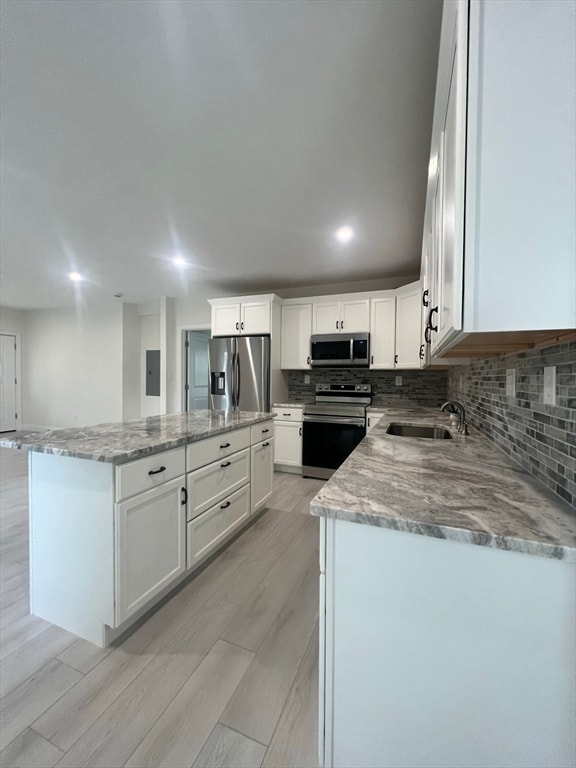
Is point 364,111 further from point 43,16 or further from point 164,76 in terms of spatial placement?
point 43,16

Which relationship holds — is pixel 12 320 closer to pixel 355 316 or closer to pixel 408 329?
pixel 355 316

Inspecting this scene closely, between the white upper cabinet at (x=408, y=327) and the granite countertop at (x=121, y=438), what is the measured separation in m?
2.14

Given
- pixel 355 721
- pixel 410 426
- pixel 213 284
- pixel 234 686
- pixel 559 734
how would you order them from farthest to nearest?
pixel 213 284 < pixel 410 426 < pixel 234 686 < pixel 355 721 < pixel 559 734

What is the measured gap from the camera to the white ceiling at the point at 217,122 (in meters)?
1.14

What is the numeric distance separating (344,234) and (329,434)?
6.95ft

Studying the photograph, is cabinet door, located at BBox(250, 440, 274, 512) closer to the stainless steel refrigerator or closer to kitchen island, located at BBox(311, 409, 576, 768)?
the stainless steel refrigerator

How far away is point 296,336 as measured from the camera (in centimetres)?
411

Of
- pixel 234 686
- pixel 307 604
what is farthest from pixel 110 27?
pixel 307 604

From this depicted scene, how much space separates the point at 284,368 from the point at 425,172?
2667mm

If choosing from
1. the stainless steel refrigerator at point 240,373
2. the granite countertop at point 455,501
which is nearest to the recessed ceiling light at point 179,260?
the stainless steel refrigerator at point 240,373

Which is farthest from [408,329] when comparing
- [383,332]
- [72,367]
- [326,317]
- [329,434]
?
[72,367]

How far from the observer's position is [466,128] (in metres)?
0.71

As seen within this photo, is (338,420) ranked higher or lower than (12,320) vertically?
lower

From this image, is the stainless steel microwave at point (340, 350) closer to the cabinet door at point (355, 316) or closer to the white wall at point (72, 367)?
the cabinet door at point (355, 316)
